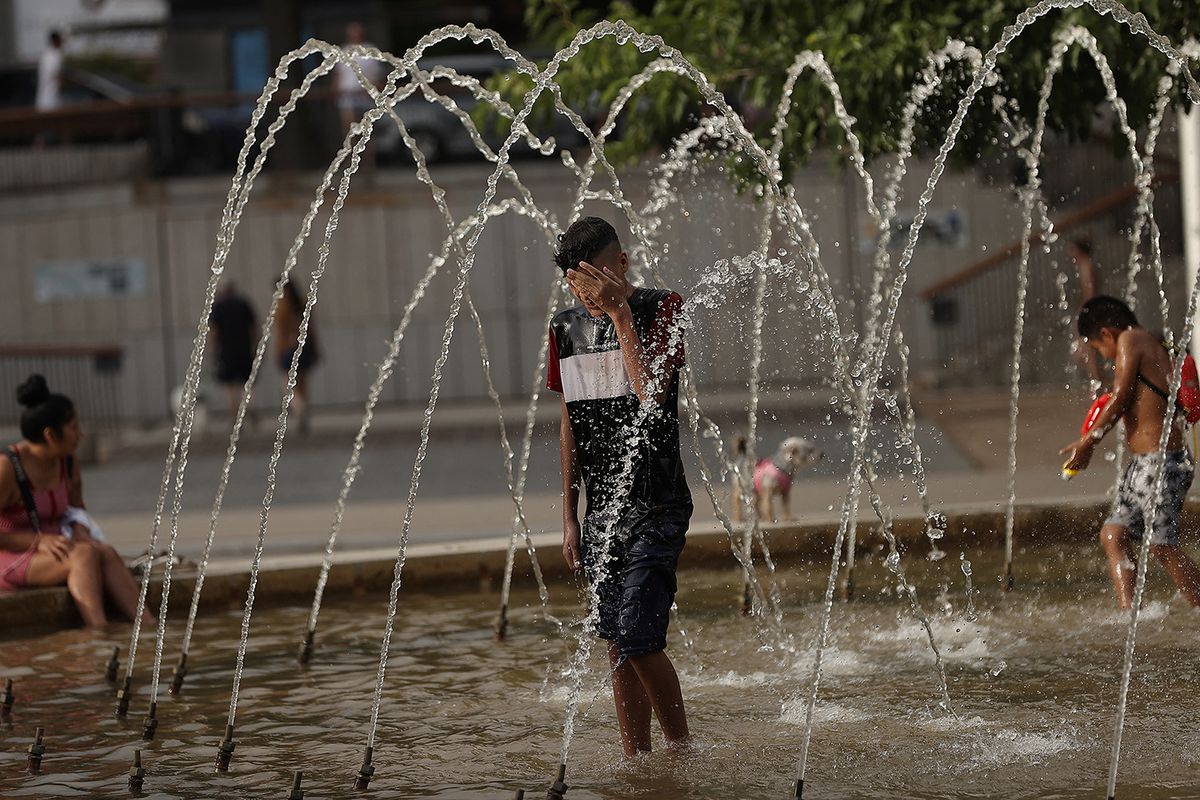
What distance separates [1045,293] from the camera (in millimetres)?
19016

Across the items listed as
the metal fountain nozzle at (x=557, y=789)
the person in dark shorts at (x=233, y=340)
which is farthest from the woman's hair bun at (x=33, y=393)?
the person in dark shorts at (x=233, y=340)

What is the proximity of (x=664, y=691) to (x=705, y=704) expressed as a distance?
93 cm

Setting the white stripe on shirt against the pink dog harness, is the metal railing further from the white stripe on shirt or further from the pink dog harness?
the white stripe on shirt

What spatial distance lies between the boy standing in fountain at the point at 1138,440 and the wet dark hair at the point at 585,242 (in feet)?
8.63

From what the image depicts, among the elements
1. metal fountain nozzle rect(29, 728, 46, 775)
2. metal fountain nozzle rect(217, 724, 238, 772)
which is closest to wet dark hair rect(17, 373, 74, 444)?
metal fountain nozzle rect(29, 728, 46, 775)

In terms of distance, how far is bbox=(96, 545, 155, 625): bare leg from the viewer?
8047 millimetres

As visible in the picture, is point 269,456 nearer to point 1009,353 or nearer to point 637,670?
point 1009,353

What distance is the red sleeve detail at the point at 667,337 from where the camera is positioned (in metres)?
4.94

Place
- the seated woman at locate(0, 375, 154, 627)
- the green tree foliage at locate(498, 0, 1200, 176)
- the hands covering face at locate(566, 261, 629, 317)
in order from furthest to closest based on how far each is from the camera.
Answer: the green tree foliage at locate(498, 0, 1200, 176)
the seated woman at locate(0, 375, 154, 627)
the hands covering face at locate(566, 261, 629, 317)

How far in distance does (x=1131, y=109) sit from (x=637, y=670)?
5.92m

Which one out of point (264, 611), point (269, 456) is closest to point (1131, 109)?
point (264, 611)

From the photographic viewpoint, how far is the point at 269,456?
16703 mm

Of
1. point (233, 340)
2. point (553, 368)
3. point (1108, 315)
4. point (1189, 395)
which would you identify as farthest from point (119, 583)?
point (233, 340)

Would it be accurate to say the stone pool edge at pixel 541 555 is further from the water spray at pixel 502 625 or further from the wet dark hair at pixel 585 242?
the wet dark hair at pixel 585 242
